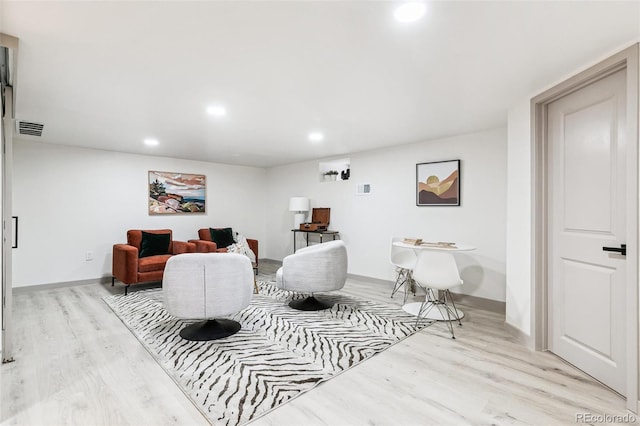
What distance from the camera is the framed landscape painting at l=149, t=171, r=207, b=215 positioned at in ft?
18.8

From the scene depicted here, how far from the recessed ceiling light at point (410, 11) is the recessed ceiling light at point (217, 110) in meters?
2.01

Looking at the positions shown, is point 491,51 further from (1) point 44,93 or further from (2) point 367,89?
(1) point 44,93

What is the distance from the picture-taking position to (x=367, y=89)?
268cm

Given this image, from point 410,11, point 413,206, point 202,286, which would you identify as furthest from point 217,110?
point 413,206

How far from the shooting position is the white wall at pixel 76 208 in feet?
14.9

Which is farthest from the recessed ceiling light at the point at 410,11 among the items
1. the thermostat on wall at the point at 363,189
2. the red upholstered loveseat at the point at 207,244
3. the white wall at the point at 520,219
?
the red upholstered loveseat at the point at 207,244

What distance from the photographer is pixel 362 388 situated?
2.11 metres

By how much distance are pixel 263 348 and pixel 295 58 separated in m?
2.31

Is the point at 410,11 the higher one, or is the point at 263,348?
the point at 410,11

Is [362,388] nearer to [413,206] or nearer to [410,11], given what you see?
[410,11]

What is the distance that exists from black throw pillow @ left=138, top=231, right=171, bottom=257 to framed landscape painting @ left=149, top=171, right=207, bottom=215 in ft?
2.60

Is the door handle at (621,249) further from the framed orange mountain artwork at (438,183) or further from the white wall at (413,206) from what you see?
the framed orange mountain artwork at (438,183)

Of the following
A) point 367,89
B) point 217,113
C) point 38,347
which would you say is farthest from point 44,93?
point 367,89

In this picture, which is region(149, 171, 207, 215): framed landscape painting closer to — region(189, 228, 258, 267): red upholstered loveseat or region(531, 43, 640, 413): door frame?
region(189, 228, 258, 267): red upholstered loveseat
